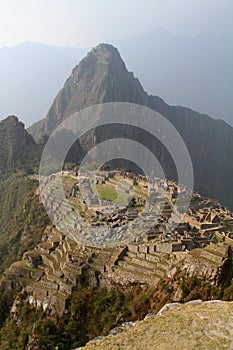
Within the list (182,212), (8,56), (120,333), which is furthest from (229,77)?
(120,333)

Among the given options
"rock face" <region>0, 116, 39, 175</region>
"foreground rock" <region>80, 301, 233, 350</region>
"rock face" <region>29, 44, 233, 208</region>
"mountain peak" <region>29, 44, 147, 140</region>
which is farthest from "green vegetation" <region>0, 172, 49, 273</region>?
"mountain peak" <region>29, 44, 147, 140</region>

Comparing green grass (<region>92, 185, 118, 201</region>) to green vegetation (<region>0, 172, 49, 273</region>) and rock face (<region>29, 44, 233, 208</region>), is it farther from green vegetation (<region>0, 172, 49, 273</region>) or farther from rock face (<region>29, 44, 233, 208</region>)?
Answer: rock face (<region>29, 44, 233, 208</region>)

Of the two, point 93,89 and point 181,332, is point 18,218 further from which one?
point 93,89

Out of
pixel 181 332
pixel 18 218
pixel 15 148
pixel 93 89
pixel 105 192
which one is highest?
pixel 93 89

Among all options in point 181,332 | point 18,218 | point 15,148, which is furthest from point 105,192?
point 15,148

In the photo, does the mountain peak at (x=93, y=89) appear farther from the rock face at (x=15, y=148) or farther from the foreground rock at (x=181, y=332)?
the foreground rock at (x=181, y=332)

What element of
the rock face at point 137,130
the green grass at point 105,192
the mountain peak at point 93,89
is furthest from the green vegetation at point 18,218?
the mountain peak at point 93,89
